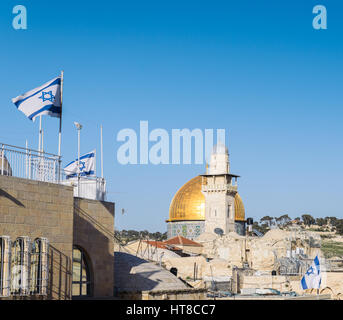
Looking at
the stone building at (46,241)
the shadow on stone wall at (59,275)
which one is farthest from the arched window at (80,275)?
the shadow on stone wall at (59,275)

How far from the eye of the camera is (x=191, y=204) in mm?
80062

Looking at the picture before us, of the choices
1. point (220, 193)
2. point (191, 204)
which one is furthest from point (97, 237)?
point (191, 204)

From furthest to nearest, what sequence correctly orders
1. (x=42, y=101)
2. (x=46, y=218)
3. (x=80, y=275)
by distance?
(x=80, y=275) < (x=42, y=101) < (x=46, y=218)

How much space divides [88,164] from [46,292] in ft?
27.8

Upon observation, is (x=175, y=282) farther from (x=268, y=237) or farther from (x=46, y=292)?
(x=268, y=237)

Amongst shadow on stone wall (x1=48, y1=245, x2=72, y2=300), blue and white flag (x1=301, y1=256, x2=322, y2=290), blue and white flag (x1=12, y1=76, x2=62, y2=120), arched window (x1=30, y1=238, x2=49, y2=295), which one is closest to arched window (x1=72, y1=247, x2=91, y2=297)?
shadow on stone wall (x1=48, y1=245, x2=72, y2=300)

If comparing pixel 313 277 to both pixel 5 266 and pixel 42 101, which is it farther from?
→ pixel 5 266

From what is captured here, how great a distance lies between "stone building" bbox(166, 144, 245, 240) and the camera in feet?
239

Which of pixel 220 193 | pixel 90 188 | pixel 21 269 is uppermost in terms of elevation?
pixel 220 193

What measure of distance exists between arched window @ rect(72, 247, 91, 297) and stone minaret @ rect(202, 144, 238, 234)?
49.4 meters

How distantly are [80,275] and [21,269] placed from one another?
4629mm

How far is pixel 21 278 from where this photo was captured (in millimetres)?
18734

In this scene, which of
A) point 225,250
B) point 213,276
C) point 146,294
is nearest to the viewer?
point 146,294
